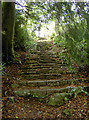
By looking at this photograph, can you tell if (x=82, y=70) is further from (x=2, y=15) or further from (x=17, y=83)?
(x=2, y=15)

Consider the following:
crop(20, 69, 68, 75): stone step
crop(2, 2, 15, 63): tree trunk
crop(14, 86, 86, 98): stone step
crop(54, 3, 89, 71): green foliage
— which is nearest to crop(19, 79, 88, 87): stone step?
crop(14, 86, 86, 98): stone step

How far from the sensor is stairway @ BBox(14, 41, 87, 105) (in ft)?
15.5

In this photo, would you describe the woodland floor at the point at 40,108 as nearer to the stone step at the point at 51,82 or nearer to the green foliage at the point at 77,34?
the stone step at the point at 51,82

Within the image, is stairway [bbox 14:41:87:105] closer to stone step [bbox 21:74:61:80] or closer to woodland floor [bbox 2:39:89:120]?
stone step [bbox 21:74:61:80]

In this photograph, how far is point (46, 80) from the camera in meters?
5.48

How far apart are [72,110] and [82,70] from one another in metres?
2.71

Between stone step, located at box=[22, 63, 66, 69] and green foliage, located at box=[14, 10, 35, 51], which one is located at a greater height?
green foliage, located at box=[14, 10, 35, 51]

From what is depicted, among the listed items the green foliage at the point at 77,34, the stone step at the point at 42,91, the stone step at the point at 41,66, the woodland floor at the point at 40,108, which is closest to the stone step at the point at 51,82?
the stone step at the point at 42,91

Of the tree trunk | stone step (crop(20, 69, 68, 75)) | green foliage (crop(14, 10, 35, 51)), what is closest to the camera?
stone step (crop(20, 69, 68, 75))

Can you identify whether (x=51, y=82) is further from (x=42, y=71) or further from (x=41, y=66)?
A: (x=41, y=66)

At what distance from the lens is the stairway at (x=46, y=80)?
186 inches

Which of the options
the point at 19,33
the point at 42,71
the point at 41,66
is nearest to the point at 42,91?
the point at 42,71

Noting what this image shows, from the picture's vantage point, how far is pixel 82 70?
20.2 ft

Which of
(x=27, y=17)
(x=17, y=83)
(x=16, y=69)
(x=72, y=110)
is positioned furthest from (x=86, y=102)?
(x=27, y=17)
